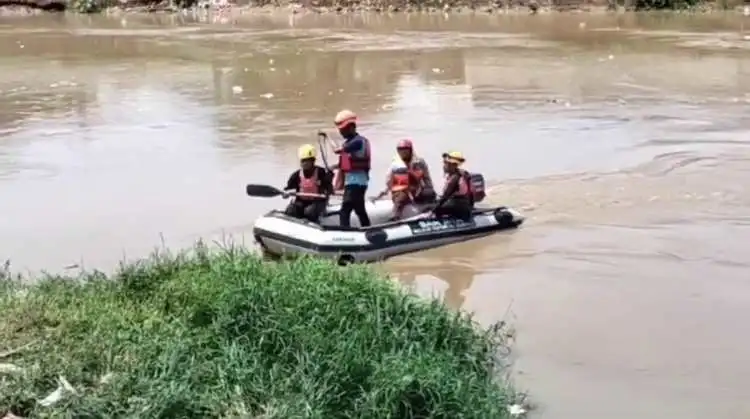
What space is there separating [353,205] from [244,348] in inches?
154

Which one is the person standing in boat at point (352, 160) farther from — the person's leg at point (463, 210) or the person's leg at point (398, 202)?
the person's leg at point (463, 210)

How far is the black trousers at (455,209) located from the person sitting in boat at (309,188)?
1067mm

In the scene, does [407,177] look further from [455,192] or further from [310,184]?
[310,184]

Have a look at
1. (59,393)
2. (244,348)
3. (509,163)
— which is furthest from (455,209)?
(59,393)

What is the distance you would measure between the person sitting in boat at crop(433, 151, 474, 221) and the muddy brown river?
1.17 feet

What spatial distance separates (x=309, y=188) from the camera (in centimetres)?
993

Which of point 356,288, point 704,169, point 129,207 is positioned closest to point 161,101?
point 129,207

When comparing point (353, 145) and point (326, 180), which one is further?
point (326, 180)

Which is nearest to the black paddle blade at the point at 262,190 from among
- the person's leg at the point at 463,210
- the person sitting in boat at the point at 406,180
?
the person sitting in boat at the point at 406,180

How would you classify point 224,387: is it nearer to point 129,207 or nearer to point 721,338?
point 721,338

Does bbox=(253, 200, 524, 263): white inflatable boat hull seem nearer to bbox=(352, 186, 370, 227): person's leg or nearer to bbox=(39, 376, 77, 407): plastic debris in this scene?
bbox=(352, 186, 370, 227): person's leg

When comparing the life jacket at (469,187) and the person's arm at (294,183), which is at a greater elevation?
the person's arm at (294,183)

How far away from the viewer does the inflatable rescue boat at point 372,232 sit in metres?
9.35

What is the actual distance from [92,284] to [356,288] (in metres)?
1.82
